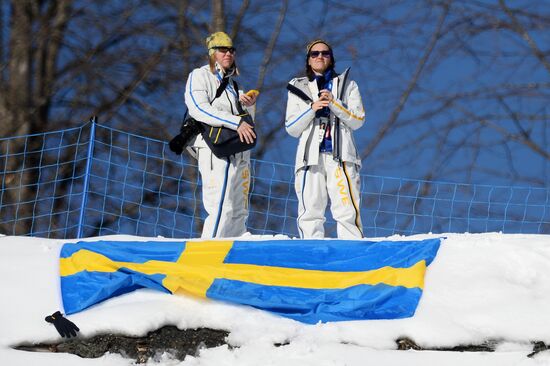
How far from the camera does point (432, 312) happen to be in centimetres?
491

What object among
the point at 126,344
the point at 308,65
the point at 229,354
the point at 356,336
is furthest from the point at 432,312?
the point at 308,65

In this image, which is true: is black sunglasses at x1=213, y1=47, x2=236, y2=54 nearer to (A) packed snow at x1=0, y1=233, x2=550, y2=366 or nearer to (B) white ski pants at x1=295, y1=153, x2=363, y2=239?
(B) white ski pants at x1=295, y1=153, x2=363, y2=239

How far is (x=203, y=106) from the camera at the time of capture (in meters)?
6.21

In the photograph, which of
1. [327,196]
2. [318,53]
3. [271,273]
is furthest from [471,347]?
[318,53]

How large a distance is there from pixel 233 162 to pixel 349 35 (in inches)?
254

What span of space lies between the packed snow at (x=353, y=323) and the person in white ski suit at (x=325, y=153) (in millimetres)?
935

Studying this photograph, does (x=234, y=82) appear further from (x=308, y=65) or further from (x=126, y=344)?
(x=126, y=344)

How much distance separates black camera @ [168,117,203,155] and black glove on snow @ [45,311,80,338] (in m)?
1.52

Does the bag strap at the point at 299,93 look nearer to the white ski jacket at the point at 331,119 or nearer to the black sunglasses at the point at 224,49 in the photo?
the white ski jacket at the point at 331,119

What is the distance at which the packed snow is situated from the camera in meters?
4.69

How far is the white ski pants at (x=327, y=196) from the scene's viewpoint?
6145 millimetres

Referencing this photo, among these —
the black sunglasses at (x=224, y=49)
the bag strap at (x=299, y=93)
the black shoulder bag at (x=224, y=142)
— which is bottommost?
the black shoulder bag at (x=224, y=142)

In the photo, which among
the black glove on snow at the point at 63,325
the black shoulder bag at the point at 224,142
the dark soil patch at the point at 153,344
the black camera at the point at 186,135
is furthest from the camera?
the black camera at the point at 186,135

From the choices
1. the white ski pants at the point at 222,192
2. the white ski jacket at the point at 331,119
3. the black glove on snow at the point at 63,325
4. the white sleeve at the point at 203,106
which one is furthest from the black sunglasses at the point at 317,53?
the black glove on snow at the point at 63,325
